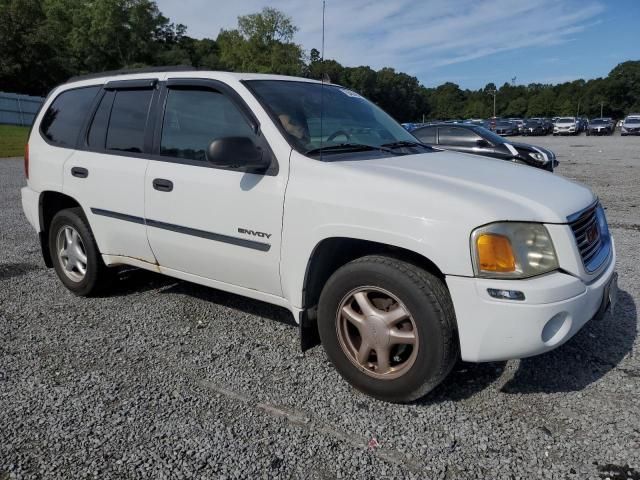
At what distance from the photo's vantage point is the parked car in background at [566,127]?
144ft

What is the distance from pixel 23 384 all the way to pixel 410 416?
2.24 metres

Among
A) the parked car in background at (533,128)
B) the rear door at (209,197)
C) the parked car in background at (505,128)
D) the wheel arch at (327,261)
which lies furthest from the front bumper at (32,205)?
the parked car in background at (533,128)

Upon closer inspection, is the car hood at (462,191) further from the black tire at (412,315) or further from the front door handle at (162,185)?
the front door handle at (162,185)

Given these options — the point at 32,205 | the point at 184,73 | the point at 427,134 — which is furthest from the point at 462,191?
the point at 427,134

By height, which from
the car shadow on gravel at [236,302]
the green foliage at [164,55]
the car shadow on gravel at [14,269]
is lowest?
the car shadow on gravel at [14,269]

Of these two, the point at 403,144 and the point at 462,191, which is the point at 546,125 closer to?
the point at 403,144

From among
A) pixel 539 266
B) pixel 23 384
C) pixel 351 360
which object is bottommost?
pixel 23 384

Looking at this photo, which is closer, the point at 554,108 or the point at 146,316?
the point at 146,316

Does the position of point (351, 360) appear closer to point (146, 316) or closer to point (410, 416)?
point (410, 416)

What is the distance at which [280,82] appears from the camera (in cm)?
368

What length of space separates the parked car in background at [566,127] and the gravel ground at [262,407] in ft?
147

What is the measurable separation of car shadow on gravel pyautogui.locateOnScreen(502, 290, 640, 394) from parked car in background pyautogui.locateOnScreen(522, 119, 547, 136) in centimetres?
4653

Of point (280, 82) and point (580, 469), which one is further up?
point (280, 82)

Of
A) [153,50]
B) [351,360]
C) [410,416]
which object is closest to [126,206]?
Answer: [351,360]
